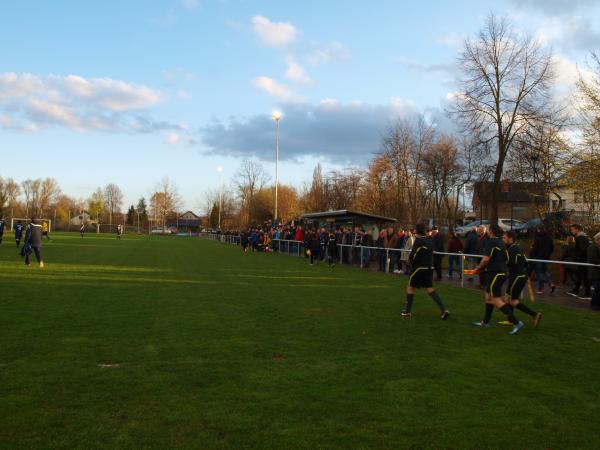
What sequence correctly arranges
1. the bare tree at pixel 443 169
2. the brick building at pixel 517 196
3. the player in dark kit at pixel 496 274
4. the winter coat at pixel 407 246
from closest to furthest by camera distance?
the player in dark kit at pixel 496 274 < the winter coat at pixel 407 246 < the brick building at pixel 517 196 < the bare tree at pixel 443 169

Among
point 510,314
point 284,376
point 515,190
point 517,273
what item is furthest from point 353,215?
point 284,376

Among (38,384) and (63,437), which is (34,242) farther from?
(63,437)

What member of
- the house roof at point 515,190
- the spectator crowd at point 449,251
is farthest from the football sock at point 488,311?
the house roof at point 515,190

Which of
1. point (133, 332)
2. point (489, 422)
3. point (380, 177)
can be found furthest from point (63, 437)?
point (380, 177)

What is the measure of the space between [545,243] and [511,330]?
6529mm

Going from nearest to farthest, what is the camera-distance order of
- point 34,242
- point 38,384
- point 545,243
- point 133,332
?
point 38,384 → point 133,332 → point 545,243 → point 34,242

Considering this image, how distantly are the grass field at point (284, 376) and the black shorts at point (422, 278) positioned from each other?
0.70m

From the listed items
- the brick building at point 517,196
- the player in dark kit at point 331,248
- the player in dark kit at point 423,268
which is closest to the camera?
the player in dark kit at point 423,268

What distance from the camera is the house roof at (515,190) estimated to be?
978 inches

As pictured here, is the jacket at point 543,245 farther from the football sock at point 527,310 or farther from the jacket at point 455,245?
the football sock at point 527,310

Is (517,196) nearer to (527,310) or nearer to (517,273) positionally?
(517,273)

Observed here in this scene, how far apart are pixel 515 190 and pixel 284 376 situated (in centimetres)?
3506

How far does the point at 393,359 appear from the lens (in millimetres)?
7102

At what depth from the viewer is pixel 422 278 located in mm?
10531
